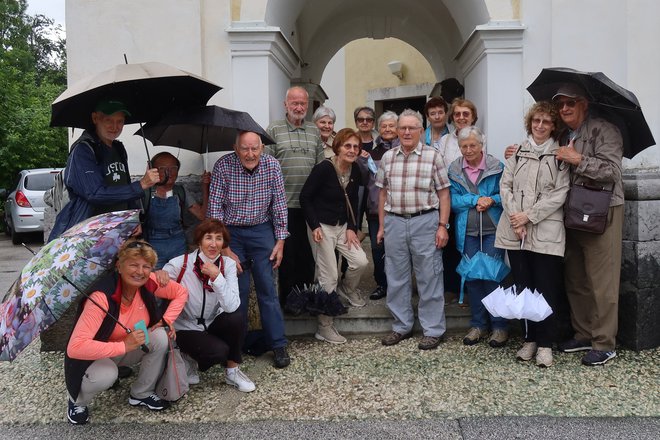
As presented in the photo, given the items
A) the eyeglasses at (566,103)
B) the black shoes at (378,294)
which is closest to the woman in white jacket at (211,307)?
the black shoes at (378,294)

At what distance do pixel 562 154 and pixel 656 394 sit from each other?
159 centimetres

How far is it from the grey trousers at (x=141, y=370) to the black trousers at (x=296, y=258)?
4.95 ft

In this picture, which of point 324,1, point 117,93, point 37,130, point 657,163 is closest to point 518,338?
point 657,163

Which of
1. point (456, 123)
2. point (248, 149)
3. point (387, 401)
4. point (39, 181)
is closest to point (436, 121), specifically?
point (456, 123)

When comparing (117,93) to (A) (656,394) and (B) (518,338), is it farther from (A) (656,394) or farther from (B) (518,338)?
(A) (656,394)

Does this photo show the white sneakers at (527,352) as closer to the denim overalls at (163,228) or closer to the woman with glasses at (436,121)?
the woman with glasses at (436,121)

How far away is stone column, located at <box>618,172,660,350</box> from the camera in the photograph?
13.5ft

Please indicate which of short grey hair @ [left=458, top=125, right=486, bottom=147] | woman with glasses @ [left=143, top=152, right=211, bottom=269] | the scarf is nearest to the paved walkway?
the scarf

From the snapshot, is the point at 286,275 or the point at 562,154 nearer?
the point at 562,154

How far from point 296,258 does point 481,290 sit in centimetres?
152

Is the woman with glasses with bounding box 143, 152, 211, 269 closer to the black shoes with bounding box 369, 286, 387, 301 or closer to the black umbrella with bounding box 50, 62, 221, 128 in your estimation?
the black umbrella with bounding box 50, 62, 221, 128

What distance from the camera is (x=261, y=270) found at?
4.15m

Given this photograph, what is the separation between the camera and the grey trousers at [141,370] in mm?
3252

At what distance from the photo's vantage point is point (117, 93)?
12.1ft
